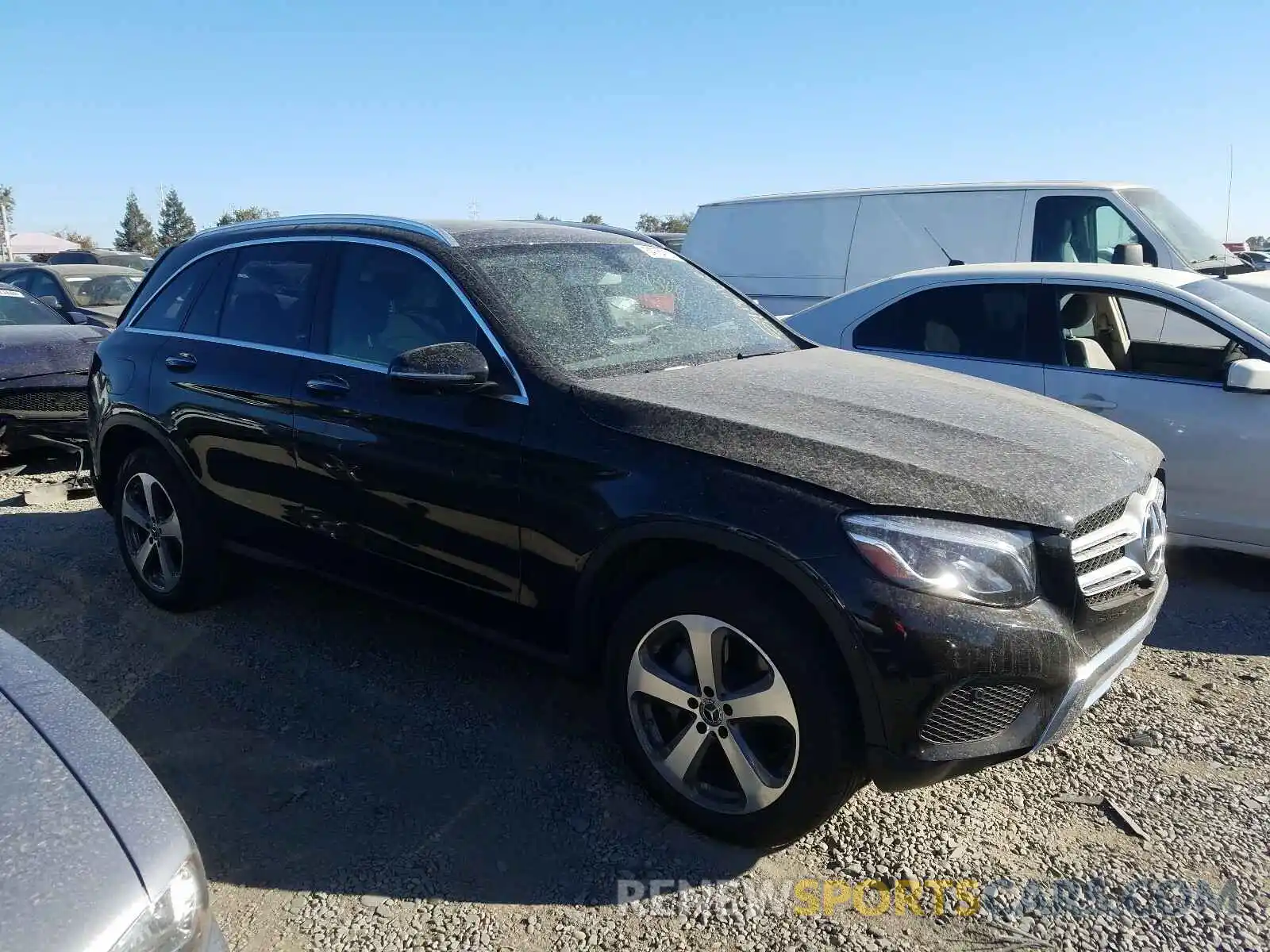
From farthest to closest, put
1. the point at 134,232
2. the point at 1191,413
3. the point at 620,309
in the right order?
the point at 134,232 → the point at 1191,413 → the point at 620,309

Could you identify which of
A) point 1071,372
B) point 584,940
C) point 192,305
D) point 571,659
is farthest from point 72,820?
point 1071,372

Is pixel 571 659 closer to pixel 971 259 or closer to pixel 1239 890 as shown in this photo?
pixel 1239 890

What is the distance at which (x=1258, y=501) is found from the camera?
4746 millimetres

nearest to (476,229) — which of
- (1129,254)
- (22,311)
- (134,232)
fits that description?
(1129,254)

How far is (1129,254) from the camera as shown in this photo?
8.03 metres

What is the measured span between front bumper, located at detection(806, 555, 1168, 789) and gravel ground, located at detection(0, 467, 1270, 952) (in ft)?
1.45

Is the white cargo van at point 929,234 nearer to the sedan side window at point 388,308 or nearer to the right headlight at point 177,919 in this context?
the sedan side window at point 388,308

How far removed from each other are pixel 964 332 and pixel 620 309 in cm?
272

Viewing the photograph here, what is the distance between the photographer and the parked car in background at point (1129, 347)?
15.7 feet

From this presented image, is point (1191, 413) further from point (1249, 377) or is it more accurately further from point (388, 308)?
point (388, 308)

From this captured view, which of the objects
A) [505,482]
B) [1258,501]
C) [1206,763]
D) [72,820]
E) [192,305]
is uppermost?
[192,305]

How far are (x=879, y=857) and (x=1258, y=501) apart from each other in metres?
3.13

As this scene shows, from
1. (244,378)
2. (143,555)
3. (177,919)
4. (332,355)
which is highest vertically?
(332,355)

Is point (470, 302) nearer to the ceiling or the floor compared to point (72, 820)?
nearer to the ceiling
